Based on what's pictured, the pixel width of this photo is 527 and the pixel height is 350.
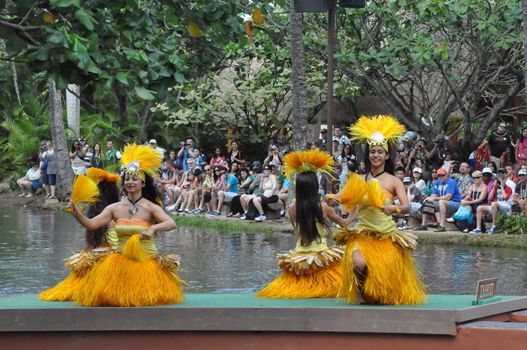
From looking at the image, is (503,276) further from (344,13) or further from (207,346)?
(344,13)

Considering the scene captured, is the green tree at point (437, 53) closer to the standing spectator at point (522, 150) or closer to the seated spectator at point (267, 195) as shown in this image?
the standing spectator at point (522, 150)

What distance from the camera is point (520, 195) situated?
55.9 feet

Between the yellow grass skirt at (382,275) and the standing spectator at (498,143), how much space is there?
12.0 m

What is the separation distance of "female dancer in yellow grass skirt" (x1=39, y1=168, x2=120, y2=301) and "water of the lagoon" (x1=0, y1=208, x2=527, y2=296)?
302 centimetres

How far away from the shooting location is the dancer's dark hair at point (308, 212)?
874 centimetres

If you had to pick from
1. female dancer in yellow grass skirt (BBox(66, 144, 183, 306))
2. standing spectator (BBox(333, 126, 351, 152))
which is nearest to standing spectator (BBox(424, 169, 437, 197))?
standing spectator (BBox(333, 126, 351, 152))

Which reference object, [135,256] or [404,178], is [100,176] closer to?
[135,256]

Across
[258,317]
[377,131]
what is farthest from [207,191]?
[258,317]

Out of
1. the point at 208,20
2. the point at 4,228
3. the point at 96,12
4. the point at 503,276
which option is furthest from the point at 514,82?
the point at 96,12

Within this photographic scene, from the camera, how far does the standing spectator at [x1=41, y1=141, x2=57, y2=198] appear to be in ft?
85.3

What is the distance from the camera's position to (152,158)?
8.20 m

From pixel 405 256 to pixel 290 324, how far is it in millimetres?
1079

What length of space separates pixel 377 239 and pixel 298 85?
10926 mm

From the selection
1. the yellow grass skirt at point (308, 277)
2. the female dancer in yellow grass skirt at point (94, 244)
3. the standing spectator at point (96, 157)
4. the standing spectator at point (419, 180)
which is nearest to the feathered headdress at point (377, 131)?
the yellow grass skirt at point (308, 277)
